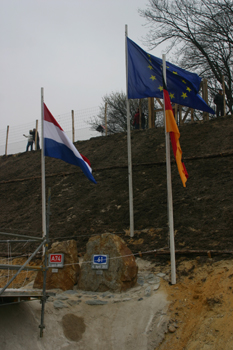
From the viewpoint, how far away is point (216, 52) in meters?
25.9

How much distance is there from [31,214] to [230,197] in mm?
7190

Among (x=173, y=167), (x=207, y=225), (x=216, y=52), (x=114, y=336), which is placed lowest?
(x=114, y=336)

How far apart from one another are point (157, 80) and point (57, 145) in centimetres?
322

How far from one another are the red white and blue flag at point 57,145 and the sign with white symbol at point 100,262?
95.0 inches

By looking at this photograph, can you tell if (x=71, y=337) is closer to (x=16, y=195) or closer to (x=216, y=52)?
(x=16, y=195)

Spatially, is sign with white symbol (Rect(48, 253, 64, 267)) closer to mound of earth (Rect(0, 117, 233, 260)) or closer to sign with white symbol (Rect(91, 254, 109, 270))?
sign with white symbol (Rect(91, 254, 109, 270))

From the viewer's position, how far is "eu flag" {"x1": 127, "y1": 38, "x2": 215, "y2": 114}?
10.3 meters

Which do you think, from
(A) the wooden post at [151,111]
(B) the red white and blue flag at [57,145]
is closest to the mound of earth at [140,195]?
(A) the wooden post at [151,111]

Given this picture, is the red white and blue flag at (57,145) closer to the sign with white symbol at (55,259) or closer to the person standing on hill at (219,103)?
the sign with white symbol at (55,259)

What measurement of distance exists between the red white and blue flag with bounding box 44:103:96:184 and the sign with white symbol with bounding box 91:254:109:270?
2.41 metres

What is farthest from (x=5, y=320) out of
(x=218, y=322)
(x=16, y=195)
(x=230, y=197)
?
(x=16, y=195)

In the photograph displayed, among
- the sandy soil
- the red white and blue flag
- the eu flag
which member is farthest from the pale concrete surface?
the eu flag

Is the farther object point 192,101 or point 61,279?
point 192,101

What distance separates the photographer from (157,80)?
34.7 feet
